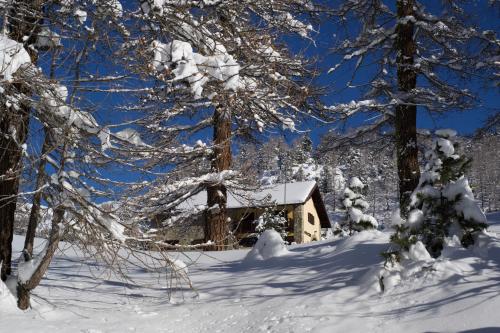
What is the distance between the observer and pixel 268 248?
28.5 feet

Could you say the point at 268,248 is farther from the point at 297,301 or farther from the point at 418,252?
the point at 418,252

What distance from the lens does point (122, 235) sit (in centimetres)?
362

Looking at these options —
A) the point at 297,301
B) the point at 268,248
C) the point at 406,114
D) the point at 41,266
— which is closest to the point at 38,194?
the point at 41,266

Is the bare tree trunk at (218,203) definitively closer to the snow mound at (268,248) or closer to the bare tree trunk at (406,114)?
the snow mound at (268,248)

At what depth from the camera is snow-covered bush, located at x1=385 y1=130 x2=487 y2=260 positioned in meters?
5.96

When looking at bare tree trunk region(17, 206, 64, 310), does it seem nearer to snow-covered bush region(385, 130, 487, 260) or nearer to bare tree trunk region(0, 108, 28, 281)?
bare tree trunk region(0, 108, 28, 281)

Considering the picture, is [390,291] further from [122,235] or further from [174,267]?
[122,235]

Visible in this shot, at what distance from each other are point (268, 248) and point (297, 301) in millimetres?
3123

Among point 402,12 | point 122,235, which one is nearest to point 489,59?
point 402,12

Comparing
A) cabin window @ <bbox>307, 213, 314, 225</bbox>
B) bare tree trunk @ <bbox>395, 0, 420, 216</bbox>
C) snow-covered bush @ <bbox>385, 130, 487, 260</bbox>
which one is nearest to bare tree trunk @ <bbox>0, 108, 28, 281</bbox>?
snow-covered bush @ <bbox>385, 130, 487, 260</bbox>

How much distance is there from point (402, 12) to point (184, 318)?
7.22 metres

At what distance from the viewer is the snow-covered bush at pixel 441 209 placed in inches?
235

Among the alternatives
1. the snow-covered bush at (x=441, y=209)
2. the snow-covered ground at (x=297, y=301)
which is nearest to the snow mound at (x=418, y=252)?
the snow-covered bush at (x=441, y=209)

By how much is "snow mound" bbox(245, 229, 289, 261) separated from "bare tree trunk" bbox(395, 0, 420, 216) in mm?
2382
